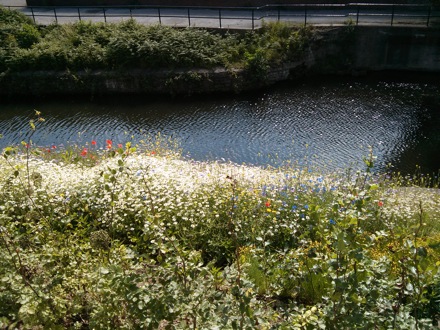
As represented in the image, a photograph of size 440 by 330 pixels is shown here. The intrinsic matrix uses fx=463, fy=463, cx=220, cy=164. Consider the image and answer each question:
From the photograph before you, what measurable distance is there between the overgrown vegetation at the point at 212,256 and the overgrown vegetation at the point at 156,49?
29.8 ft

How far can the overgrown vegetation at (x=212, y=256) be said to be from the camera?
3.30m

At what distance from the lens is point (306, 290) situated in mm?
4871

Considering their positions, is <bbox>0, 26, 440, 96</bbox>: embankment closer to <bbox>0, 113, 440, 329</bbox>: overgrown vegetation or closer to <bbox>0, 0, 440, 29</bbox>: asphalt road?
<bbox>0, 0, 440, 29</bbox>: asphalt road

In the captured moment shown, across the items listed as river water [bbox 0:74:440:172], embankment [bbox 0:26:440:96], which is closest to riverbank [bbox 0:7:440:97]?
embankment [bbox 0:26:440:96]

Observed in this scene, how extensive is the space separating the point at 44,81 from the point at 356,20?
39.6 ft

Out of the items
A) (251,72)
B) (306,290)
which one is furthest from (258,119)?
(306,290)

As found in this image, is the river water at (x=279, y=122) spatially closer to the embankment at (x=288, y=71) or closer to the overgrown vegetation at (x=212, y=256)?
the embankment at (x=288, y=71)

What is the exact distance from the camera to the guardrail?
58.7 ft

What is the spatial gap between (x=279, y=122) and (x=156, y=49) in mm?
5815

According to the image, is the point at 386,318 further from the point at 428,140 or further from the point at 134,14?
the point at 134,14

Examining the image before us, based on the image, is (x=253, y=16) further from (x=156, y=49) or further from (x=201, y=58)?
(x=156, y=49)

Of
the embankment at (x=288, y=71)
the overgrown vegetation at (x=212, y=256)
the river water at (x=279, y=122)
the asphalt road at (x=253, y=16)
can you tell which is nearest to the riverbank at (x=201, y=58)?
the embankment at (x=288, y=71)

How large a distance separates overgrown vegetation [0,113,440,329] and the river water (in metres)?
4.00

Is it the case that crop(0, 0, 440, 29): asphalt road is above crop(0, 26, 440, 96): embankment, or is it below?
above
